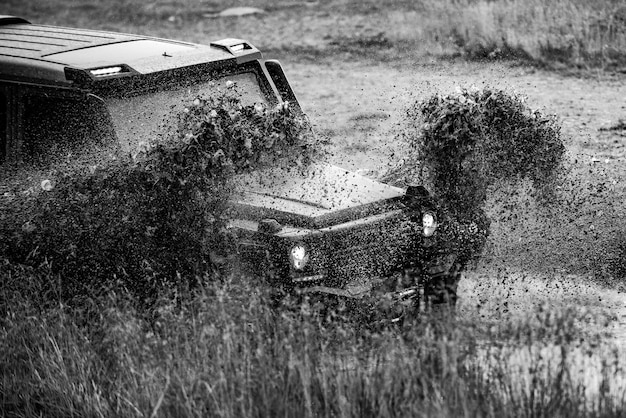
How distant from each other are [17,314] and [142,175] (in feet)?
3.71

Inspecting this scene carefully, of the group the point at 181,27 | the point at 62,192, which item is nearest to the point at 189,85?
the point at 62,192

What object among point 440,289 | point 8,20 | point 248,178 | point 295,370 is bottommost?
point 440,289

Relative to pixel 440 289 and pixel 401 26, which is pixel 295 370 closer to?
pixel 440 289

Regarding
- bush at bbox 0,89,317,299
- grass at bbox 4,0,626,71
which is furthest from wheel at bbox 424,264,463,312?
grass at bbox 4,0,626,71

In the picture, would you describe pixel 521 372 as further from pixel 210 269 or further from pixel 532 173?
pixel 532 173

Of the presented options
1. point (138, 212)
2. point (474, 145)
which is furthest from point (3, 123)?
point (474, 145)

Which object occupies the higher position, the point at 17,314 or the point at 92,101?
the point at 92,101

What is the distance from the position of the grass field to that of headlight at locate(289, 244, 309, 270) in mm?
285

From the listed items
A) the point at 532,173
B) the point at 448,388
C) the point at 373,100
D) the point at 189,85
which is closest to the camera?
the point at 448,388

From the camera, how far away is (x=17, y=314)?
17.2ft

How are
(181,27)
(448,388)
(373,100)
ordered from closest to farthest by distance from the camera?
(448,388), (373,100), (181,27)

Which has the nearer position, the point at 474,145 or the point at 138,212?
the point at 138,212

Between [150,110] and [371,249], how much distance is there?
1746 millimetres

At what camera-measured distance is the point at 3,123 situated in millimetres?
6070
